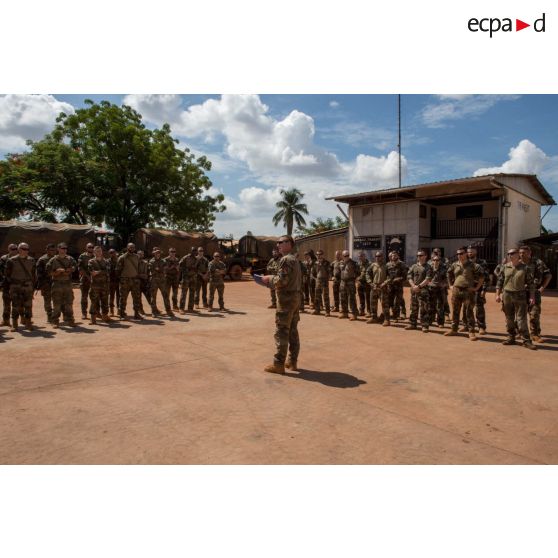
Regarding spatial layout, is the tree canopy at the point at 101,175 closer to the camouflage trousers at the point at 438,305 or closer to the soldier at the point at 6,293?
the soldier at the point at 6,293

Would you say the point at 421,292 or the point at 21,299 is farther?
the point at 421,292

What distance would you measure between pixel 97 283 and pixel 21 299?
1.50 metres

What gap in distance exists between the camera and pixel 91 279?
9.28 m

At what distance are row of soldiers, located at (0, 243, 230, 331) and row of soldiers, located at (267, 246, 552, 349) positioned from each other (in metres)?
2.37

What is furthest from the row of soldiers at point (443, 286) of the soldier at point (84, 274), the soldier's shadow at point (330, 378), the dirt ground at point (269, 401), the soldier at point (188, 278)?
the soldier at point (84, 274)

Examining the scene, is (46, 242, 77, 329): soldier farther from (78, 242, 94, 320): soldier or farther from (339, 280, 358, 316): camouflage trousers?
(339, 280, 358, 316): camouflage trousers

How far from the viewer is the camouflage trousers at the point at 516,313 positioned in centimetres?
714

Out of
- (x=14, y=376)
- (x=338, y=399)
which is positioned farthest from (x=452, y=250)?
(x=14, y=376)

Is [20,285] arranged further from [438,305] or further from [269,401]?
[438,305]

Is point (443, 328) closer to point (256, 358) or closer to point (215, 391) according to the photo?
point (256, 358)

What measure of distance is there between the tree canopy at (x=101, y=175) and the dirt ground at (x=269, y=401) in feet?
69.1

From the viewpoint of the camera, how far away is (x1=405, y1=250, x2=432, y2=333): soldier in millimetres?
8750

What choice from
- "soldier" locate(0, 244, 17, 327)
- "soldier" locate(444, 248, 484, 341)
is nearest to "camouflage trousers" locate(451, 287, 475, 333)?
"soldier" locate(444, 248, 484, 341)

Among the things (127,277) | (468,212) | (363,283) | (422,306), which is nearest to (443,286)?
(422,306)
